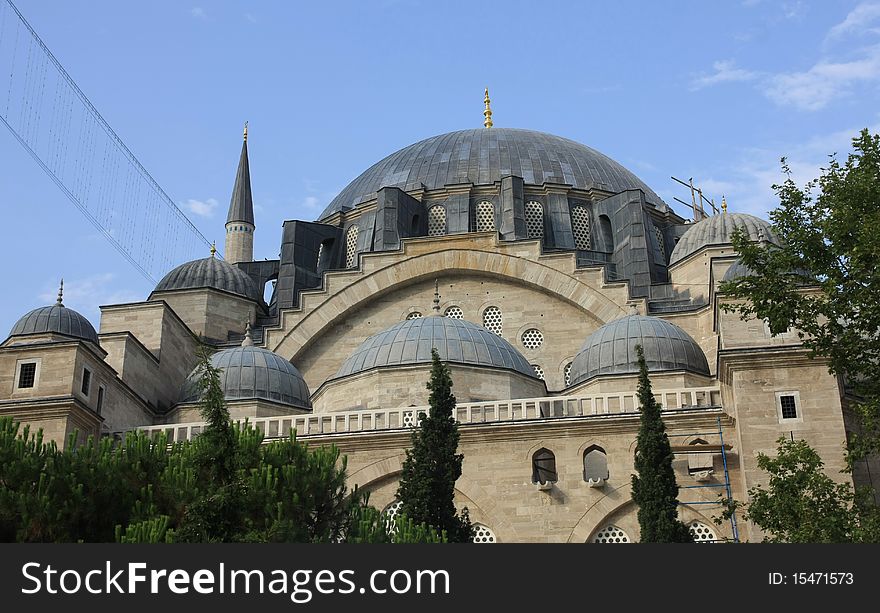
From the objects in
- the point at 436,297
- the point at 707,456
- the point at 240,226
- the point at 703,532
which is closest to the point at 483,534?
the point at 703,532

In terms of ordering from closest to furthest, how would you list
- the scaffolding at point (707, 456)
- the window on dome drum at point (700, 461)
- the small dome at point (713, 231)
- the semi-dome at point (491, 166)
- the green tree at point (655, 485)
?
the green tree at point (655, 485) < the scaffolding at point (707, 456) < the window on dome drum at point (700, 461) < the small dome at point (713, 231) < the semi-dome at point (491, 166)

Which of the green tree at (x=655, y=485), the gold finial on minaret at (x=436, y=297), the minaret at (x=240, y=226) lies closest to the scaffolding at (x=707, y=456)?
the green tree at (x=655, y=485)

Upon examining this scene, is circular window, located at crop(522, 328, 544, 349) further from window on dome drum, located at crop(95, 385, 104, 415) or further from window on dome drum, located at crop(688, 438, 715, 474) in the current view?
window on dome drum, located at crop(95, 385, 104, 415)

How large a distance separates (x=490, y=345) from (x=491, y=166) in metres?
10.6

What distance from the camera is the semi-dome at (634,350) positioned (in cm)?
2592

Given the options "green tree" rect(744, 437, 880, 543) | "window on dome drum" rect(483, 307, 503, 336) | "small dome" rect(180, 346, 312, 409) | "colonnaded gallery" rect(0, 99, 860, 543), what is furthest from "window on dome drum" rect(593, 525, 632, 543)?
"window on dome drum" rect(483, 307, 503, 336)

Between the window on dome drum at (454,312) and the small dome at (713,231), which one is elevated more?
the small dome at (713,231)

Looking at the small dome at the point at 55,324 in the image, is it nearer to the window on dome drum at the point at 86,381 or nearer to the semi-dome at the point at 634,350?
the window on dome drum at the point at 86,381

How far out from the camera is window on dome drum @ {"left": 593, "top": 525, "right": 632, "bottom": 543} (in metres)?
23.0

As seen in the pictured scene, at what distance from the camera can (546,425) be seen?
2367 cm

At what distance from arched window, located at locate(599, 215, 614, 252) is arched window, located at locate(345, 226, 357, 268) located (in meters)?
6.16

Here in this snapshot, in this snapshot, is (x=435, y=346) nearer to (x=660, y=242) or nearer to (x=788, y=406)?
(x=788, y=406)

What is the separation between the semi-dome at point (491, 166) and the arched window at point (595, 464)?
1250 centimetres

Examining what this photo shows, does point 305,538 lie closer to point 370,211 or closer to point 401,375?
point 401,375
